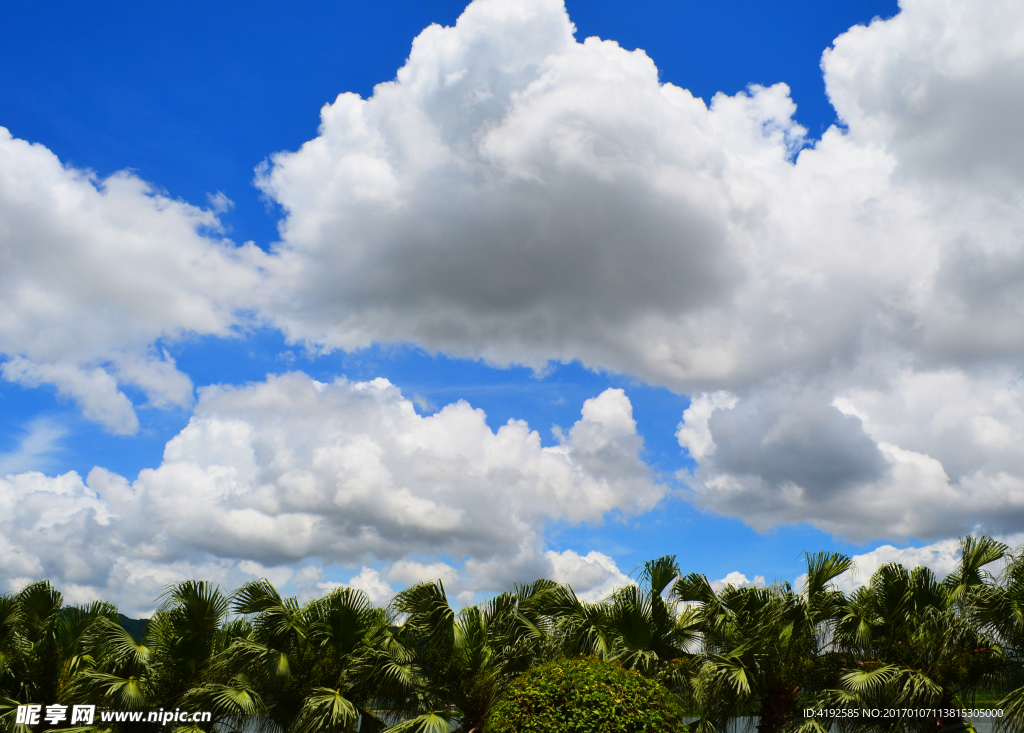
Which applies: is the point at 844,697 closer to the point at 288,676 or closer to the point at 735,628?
the point at 735,628

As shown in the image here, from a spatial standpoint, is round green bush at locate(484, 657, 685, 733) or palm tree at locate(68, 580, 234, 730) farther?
palm tree at locate(68, 580, 234, 730)

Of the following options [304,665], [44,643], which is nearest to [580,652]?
[304,665]

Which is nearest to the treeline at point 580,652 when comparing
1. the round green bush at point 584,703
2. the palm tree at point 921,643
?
the palm tree at point 921,643

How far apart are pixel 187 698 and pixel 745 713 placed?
10.7 m

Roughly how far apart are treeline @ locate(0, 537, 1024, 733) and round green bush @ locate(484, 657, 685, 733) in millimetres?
2622

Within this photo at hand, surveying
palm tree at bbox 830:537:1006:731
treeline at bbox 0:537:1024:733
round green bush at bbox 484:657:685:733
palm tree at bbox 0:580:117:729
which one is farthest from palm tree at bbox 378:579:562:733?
palm tree at bbox 0:580:117:729

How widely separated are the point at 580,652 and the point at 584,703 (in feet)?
12.4

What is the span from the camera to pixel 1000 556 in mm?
12492

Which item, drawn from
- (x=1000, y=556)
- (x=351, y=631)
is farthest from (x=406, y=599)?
(x=1000, y=556)

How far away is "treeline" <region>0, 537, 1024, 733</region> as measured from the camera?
39.2 ft

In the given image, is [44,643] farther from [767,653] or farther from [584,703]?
[767,653]

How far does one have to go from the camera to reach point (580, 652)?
13.6 metres

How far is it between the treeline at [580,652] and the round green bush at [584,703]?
262 cm

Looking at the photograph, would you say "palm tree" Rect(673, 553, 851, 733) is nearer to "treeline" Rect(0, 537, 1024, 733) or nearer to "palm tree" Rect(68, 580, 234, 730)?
"treeline" Rect(0, 537, 1024, 733)
